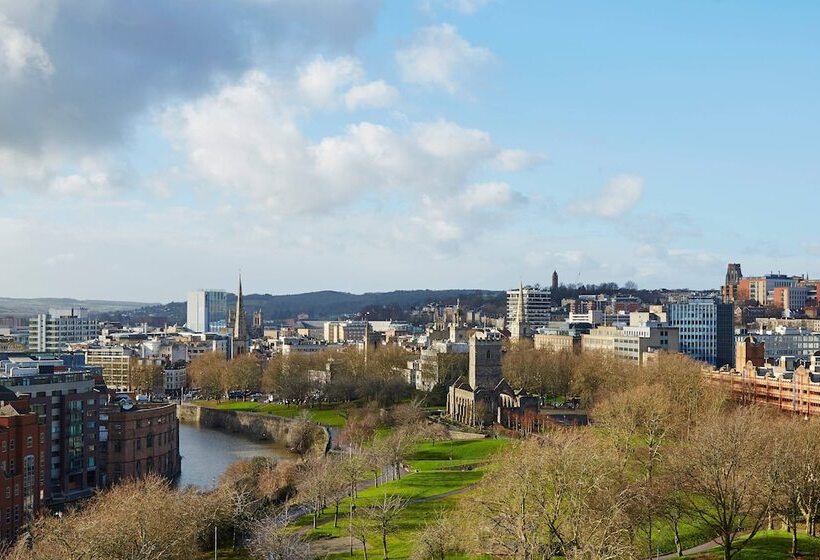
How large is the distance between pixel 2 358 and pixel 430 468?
153ft

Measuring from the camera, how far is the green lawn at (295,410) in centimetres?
11387

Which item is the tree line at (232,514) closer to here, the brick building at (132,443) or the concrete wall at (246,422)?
the brick building at (132,443)

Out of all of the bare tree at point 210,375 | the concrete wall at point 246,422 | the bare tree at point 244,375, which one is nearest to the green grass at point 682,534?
the concrete wall at point 246,422

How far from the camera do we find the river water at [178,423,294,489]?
85.0 metres

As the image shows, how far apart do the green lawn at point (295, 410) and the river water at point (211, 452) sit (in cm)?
765

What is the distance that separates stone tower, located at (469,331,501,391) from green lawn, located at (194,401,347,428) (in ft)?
54.4

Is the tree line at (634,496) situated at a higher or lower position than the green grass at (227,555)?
higher

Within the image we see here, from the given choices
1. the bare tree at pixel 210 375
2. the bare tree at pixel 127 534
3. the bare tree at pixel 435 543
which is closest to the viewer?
the bare tree at pixel 127 534

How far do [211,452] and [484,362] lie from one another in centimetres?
3307

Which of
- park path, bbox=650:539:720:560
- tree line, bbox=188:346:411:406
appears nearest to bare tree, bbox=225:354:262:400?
tree line, bbox=188:346:411:406

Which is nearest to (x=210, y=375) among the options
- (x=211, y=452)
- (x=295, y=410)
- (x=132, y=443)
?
(x=295, y=410)

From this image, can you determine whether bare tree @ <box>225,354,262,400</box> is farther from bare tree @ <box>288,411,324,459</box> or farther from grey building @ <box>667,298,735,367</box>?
grey building @ <box>667,298,735,367</box>

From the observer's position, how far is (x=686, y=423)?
77875 mm

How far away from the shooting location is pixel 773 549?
152ft
